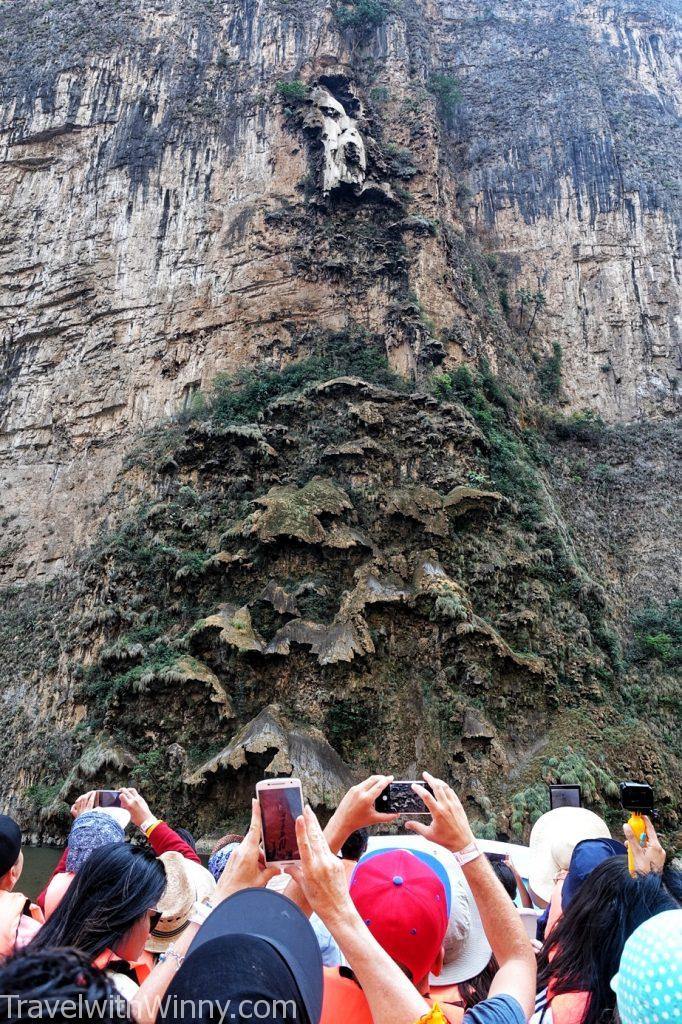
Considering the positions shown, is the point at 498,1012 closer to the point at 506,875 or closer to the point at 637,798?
the point at 637,798

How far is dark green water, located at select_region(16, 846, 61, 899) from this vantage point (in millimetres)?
11266

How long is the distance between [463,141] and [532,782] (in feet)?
91.7

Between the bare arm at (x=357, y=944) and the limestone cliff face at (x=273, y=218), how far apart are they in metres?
19.4

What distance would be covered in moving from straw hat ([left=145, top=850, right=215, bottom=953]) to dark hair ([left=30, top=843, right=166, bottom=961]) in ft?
1.66

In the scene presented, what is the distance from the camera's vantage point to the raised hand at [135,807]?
10.6 feet

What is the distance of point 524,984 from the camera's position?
1829mm

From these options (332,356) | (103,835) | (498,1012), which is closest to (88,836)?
(103,835)

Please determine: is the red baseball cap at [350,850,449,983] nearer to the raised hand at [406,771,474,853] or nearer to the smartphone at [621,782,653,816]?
the raised hand at [406,771,474,853]

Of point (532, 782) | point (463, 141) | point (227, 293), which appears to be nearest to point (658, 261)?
point (463, 141)

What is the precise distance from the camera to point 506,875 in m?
3.93

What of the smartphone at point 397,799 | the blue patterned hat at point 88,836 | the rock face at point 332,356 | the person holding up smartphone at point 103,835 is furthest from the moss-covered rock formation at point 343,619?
the smartphone at point 397,799

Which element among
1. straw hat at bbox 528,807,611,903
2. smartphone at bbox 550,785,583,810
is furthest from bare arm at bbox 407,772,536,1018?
smartphone at bbox 550,785,583,810

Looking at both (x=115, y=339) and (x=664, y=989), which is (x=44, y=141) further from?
(x=664, y=989)

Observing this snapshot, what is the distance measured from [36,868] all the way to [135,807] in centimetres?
1172
